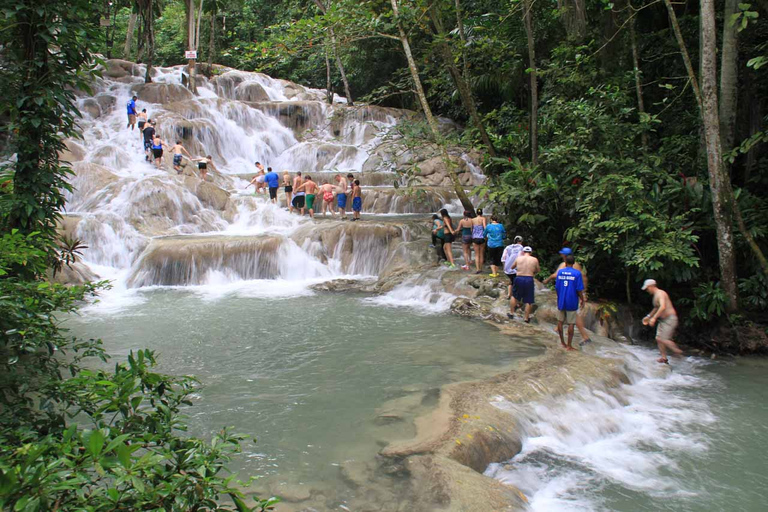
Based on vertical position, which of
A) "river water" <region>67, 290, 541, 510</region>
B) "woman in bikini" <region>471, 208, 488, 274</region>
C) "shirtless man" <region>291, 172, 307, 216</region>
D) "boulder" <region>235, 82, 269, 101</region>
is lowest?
"river water" <region>67, 290, 541, 510</region>

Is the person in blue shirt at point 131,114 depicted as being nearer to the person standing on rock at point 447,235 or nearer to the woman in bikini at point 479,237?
the person standing on rock at point 447,235

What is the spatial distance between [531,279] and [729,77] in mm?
4787

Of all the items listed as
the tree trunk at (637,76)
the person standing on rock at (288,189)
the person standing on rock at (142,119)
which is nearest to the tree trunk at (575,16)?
the tree trunk at (637,76)

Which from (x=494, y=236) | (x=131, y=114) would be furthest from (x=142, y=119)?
(x=494, y=236)

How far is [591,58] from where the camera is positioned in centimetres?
1247

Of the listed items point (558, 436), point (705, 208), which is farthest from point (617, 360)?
point (705, 208)

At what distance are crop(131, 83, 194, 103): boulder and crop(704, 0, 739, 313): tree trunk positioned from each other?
22189 millimetres

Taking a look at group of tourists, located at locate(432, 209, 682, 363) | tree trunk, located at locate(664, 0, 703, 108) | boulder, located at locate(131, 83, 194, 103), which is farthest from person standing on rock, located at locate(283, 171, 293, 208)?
tree trunk, located at locate(664, 0, 703, 108)

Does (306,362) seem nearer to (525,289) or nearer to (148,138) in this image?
(525,289)

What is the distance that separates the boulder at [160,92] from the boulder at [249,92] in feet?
15.5

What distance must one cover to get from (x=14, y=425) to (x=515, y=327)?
8104 mm

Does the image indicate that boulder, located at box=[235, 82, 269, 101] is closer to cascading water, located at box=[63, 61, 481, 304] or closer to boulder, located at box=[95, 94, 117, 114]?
cascading water, located at box=[63, 61, 481, 304]

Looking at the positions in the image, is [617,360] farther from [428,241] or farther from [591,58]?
[591,58]

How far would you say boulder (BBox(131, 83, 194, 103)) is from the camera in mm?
24359
